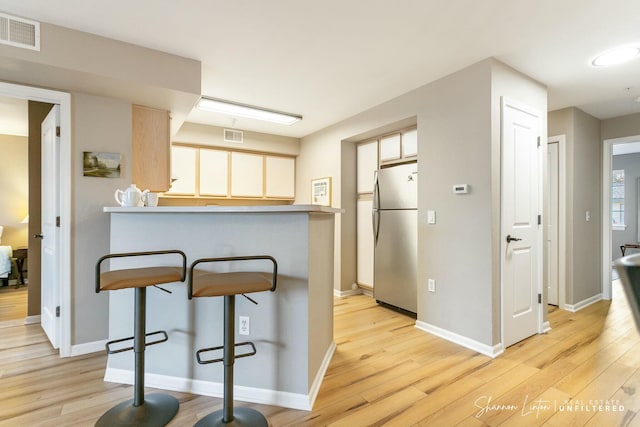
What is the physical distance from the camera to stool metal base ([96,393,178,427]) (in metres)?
1.61

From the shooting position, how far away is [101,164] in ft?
8.45

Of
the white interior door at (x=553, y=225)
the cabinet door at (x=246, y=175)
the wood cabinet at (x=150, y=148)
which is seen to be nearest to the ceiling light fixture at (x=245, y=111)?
the wood cabinet at (x=150, y=148)

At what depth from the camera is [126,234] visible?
6.91 feet

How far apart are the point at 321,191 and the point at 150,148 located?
2339 mm

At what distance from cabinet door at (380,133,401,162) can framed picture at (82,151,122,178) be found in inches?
113

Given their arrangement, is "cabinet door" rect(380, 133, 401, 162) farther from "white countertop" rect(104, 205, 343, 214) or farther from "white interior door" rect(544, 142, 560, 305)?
"white countertop" rect(104, 205, 343, 214)

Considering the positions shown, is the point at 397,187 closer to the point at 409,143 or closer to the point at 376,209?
the point at 376,209

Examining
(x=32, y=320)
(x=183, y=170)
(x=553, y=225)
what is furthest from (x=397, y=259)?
(x=32, y=320)

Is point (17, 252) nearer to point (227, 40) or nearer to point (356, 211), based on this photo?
point (227, 40)

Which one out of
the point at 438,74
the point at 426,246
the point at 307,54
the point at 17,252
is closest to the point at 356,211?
the point at 426,246

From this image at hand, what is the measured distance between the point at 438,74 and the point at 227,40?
1862mm

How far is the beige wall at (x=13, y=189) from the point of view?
4.82 metres

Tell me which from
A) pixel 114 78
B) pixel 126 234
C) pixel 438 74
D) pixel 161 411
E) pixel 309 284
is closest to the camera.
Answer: pixel 161 411

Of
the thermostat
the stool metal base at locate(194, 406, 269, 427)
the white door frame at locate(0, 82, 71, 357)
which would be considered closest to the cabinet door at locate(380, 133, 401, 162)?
the thermostat
